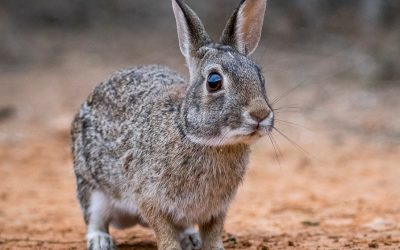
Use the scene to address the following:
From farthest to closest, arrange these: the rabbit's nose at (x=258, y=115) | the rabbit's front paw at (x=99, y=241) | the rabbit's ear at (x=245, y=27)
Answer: the rabbit's front paw at (x=99, y=241) < the rabbit's ear at (x=245, y=27) < the rabbit's nose at (x=258, y=115)

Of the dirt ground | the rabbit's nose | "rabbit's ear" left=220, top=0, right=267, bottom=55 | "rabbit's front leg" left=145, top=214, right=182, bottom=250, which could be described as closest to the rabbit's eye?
the rabbit's nose

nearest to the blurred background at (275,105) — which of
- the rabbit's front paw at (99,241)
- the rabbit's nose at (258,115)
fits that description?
the rabbit's front paw at (99,241)

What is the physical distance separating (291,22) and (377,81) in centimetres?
261

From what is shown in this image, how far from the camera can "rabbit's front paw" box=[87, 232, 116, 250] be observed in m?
5.97

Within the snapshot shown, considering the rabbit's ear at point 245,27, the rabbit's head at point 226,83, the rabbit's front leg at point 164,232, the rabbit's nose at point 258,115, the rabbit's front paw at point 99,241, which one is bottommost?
the rabbit's front leg at point 164,232

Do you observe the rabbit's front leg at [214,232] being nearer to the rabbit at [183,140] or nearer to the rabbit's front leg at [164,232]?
the rabbit at [183,140]

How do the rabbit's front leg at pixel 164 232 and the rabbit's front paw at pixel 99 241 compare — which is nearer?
the rabbit's front leg at pixel 164 232

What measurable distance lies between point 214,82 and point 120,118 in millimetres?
1119

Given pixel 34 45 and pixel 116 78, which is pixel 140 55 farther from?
pixel 116 78

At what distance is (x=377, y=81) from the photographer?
12.2 metres

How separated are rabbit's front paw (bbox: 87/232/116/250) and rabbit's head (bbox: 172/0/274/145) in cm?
122

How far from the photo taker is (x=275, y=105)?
11.4 meters

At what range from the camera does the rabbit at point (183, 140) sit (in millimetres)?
4969

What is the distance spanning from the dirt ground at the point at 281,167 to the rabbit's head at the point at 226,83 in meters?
1.20
